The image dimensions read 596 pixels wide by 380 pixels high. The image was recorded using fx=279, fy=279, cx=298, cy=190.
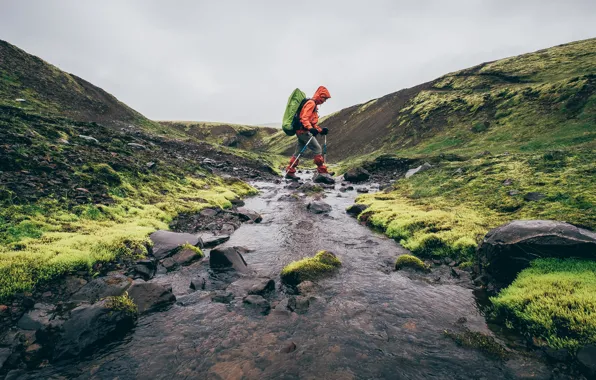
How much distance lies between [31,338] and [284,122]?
2158 cm

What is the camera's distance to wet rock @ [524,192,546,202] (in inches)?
451

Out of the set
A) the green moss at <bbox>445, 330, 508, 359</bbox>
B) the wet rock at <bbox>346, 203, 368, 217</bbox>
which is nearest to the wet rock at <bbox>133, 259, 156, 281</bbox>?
the green moss at <bbox>445, 330, 508, 359</bbox>

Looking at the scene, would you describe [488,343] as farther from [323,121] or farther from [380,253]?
[323,121]

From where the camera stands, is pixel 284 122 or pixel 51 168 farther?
pixel 284 122

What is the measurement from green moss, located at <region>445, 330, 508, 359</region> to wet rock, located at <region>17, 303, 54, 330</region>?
8.01 meters

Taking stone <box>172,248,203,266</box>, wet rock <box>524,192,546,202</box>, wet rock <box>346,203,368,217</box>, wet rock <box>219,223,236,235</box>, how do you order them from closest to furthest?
stone <box>172,248,203,266</box>
wet rock <box>524,192,546,202</box>
wet rock <box>219,223,236,235</box>
wet rock <box>346,203,368,217</box>

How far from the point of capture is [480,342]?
18.1 ft

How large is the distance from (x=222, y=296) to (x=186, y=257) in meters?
2.72

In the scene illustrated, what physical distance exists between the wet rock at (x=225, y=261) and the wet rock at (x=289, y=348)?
3.78 meters

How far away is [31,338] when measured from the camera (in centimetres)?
525

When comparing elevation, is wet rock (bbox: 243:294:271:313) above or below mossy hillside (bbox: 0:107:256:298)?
below

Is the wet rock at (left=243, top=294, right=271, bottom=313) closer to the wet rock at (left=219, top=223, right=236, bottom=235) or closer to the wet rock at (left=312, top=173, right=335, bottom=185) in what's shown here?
the wet rock at (left=219, top=223, right=236, bottom=235)

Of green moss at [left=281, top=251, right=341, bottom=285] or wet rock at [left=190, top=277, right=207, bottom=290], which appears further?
green moss at [left=281, top=251, right=341, bottom=285]

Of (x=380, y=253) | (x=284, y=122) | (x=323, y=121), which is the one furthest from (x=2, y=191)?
(x=323, y=121)
